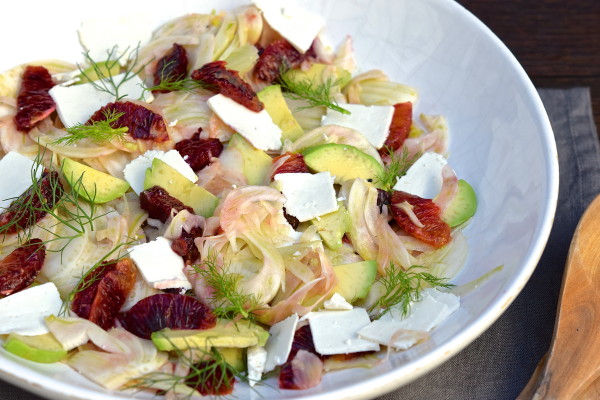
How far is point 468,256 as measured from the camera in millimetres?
3930

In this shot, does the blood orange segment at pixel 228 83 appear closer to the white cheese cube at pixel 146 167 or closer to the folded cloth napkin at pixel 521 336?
the white cheese cube at pixel 146 167

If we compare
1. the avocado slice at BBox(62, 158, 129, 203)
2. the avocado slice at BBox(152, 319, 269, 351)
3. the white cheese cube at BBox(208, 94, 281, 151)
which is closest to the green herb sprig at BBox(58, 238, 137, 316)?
the avocado slice at BBox(62, 158, 129, 203)

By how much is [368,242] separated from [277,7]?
6.26 ft

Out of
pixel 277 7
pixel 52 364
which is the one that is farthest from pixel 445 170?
pixel 52 364

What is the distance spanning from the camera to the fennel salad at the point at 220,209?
3307mm

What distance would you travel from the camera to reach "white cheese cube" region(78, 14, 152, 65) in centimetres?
470

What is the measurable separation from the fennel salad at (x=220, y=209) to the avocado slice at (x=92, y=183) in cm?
1

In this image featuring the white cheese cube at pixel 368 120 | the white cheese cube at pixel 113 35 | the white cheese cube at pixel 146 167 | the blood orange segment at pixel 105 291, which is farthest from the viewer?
the white cheese cube at pixel 113 35

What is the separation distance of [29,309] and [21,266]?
0.87 ft

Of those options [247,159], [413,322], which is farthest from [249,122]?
[413,322]

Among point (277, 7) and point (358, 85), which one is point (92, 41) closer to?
point (277, 7)

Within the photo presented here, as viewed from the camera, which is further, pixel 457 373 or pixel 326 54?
pixel 326 54

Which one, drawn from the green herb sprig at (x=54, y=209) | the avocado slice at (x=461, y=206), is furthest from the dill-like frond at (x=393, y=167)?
the green herb sprig at (x=54, y=209)

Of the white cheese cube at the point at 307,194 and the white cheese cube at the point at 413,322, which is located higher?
the white cheese cube at the point at 307,194
